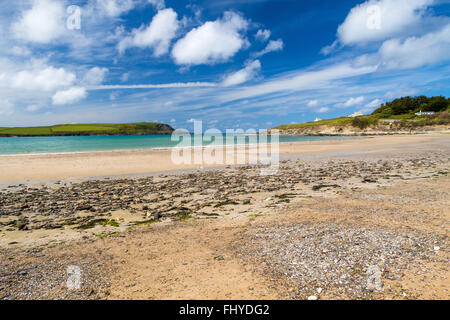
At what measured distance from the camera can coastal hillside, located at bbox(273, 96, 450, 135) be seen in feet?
297

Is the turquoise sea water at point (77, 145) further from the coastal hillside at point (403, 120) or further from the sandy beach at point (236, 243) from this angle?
the sandy beach at point (236, 243)

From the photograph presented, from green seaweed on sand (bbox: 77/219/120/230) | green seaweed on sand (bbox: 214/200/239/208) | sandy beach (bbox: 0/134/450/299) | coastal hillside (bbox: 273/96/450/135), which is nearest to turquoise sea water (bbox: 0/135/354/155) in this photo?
coastal hillside (bbox: 273/96/450/135)

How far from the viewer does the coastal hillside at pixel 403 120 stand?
90625mm

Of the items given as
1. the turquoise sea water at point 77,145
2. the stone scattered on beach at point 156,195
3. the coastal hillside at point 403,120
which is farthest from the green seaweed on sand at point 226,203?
the coastal hillside at point 403,120

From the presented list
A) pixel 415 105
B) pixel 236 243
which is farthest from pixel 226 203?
pixel 415 105

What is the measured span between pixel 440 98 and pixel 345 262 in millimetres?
159013

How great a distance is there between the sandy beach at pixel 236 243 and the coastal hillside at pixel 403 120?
101388mm

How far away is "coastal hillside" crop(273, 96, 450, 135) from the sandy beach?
101m

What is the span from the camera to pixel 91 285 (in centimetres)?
456

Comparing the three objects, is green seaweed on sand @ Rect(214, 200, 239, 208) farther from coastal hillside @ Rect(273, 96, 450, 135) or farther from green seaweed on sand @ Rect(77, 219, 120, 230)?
coastal hillside @ Rect(273, 96, 450, 135)

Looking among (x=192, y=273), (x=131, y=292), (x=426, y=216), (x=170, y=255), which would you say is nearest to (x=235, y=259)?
(x=192, y=273)

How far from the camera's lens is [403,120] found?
335ft
